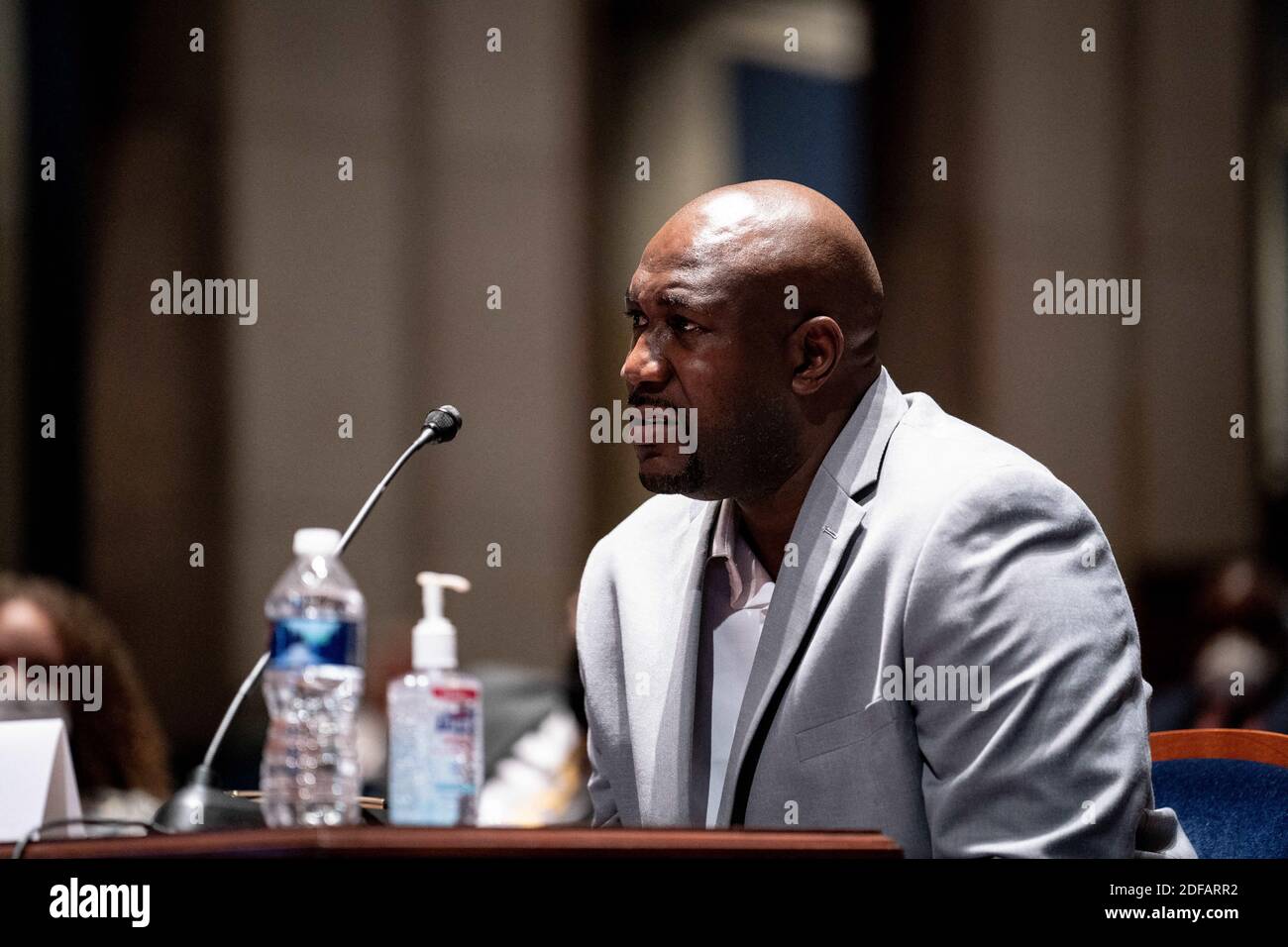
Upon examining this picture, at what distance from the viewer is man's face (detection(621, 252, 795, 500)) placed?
6.72ft

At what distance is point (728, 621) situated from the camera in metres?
2.09

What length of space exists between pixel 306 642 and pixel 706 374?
833 millimetres

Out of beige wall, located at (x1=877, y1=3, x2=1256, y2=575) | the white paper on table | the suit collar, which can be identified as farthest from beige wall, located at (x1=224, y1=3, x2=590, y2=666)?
the white paper on table

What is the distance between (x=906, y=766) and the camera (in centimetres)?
179

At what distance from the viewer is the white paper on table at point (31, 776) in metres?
1.71

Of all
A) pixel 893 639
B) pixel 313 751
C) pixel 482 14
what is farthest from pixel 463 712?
pixel 482 14

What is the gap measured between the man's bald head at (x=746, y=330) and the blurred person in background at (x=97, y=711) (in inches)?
59.7

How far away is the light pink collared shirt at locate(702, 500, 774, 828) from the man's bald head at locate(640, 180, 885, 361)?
33 cm

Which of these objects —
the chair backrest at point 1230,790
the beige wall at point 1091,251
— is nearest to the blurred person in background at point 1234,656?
the beige wall at point 1091,251
